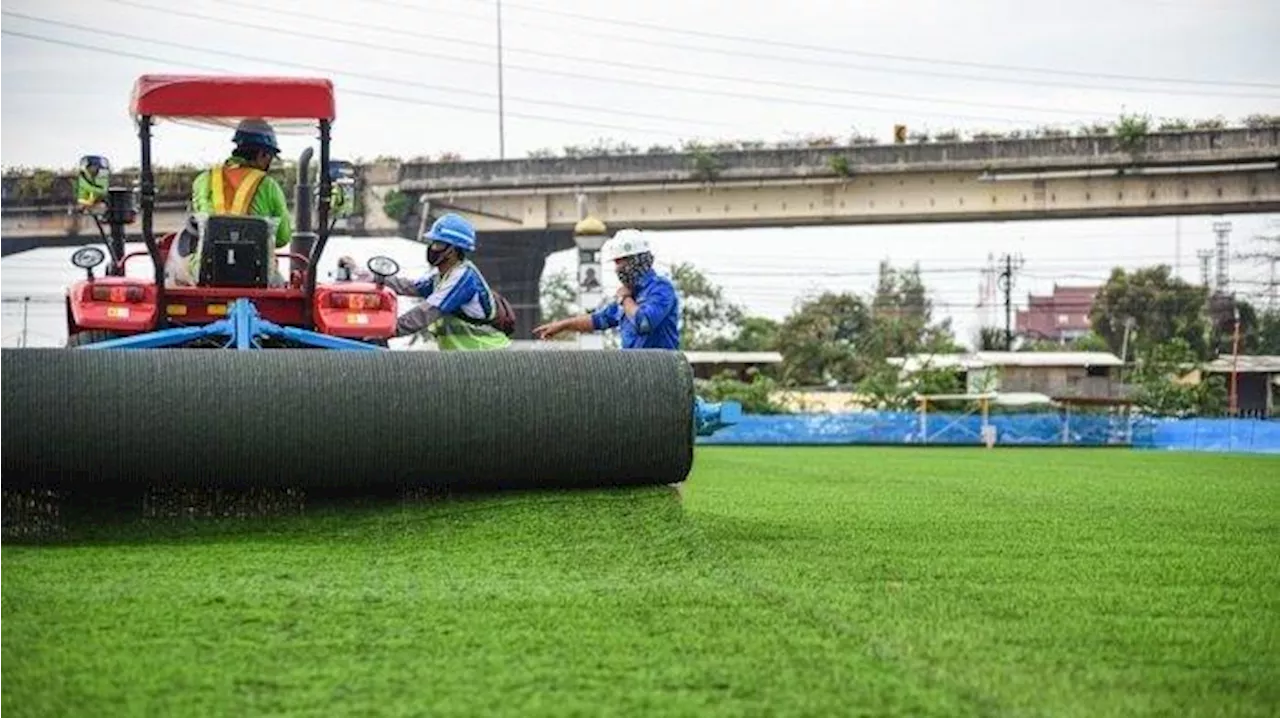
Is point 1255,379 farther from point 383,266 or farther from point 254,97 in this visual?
point 254,97

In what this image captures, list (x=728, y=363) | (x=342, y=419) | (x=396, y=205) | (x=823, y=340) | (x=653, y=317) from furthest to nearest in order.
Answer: (x=823, y=340)
(x=728, y=363)
(x=396, y=205)
(x=653, y=317)
(x=342, y=419)

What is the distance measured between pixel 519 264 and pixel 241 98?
5054 centimetres

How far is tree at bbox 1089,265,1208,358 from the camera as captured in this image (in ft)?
348

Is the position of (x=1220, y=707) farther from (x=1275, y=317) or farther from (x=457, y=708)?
(x=1275, y=317)

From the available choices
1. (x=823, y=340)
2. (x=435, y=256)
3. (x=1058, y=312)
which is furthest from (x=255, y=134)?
(x=1058, y=312)

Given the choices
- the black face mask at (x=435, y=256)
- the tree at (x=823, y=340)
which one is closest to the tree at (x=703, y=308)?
Result: the tree at (x=823, y=340)

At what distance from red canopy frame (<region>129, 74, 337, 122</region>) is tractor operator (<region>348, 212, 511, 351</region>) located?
1.32m

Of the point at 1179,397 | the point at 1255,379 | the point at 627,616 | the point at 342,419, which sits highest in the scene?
the point at 342,419

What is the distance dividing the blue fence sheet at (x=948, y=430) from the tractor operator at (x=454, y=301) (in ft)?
119

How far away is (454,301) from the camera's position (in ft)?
40.5

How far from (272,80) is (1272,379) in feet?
258

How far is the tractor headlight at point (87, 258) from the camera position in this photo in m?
11.4

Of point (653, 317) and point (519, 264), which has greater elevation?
point (519, 264)

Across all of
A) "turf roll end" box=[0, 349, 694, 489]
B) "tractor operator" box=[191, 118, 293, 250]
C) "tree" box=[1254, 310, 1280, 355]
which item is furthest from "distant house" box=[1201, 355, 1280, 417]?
"turf roll end" box=[0, 349, 694, 489]
